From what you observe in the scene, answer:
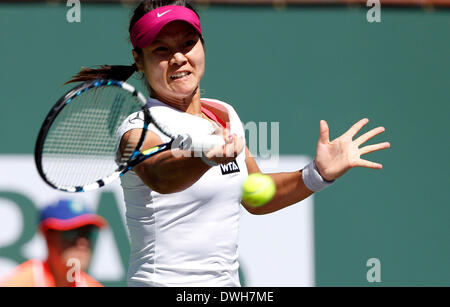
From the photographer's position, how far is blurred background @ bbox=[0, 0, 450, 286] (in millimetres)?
4312

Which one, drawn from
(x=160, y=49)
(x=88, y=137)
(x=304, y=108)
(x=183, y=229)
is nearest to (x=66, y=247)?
(x=88, y=137)

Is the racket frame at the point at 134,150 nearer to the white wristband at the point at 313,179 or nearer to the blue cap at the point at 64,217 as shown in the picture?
the blue cap at the point at 64,217

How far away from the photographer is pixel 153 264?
247cm

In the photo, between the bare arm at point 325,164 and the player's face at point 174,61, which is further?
the bare arm at point 325,164

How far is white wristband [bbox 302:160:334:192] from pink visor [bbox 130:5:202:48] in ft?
2.07

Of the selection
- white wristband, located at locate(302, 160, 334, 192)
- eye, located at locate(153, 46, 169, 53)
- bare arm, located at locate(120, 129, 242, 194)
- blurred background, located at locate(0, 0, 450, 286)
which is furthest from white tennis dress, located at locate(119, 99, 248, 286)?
blurred background, located at locate(0, 0, 450, 286)

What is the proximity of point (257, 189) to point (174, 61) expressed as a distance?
536mm

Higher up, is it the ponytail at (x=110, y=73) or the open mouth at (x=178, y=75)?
the ponytail at (x=110, y=73)

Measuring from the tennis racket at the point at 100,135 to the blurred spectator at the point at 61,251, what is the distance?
0.23 m

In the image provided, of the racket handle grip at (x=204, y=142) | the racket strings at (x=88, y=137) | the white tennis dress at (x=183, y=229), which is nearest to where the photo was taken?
the racket handle grip at (x=204, y=142)

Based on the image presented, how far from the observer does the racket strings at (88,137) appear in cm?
255

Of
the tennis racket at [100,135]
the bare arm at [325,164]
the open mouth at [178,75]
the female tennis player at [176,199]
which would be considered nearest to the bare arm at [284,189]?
the bare arm at [325,164]

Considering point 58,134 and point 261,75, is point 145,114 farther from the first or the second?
point 261,75

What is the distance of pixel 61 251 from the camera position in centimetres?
275
